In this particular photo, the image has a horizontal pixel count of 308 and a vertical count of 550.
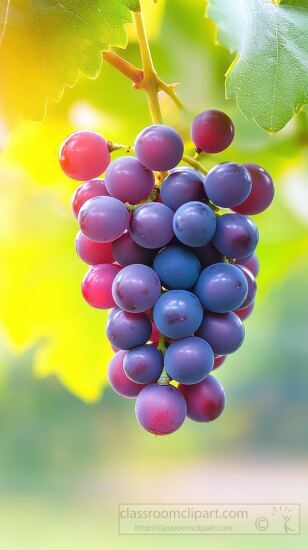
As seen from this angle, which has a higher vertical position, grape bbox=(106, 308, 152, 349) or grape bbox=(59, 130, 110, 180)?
grape bbox=(59, 130, 110, 180)

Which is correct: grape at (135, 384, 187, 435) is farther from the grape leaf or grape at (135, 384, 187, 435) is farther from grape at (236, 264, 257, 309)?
A: the grape leaf

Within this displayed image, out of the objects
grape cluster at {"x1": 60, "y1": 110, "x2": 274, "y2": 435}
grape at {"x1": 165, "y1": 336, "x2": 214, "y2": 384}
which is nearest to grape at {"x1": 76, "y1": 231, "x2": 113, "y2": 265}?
grape cluster at {"x1": 60, "y1": 110, "x2": 274, "y2": 435}

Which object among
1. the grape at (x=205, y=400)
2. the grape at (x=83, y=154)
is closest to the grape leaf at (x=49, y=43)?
the grape at (x=83, y=154)

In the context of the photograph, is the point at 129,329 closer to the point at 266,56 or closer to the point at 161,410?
the point at 161,410

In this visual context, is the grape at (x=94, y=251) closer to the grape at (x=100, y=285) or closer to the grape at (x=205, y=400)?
the grape at (x=100, y=285)

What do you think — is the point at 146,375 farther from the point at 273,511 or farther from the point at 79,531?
the point at 79,531

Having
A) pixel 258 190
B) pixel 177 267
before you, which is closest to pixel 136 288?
pixel 177 267

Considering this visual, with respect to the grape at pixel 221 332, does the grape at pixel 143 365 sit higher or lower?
lower
